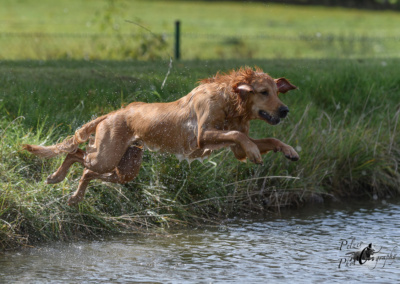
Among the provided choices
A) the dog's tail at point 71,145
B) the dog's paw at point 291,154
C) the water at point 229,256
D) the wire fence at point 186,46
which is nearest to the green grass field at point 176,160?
the water at point 229,256

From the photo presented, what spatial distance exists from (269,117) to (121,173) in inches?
76.1

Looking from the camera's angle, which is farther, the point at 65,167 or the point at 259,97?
the point at 65,167

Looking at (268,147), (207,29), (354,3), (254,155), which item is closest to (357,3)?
(354,3)

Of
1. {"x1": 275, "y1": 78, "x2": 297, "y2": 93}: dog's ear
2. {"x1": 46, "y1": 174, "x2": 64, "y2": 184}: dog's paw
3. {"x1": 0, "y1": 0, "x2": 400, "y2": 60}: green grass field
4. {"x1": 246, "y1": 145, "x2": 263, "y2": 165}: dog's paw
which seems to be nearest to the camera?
{"x1": 246, "y1": 145, "x2": 263, "y2": 165}: dog's paw

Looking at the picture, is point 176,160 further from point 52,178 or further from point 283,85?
point 283,85

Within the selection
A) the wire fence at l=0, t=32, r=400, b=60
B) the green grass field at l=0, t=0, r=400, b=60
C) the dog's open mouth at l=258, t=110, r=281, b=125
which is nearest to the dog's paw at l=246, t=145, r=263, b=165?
the dog's open mouth at l=258, t=110, r=281, b=125

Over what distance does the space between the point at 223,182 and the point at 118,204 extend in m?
1.40

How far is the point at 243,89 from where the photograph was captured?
6.81m

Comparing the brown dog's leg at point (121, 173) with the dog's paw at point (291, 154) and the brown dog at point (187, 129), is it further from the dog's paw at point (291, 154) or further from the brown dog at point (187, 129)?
the dog's paw at point (291, 154)

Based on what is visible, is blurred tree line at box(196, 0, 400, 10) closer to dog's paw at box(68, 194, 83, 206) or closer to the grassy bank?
the grassy bank

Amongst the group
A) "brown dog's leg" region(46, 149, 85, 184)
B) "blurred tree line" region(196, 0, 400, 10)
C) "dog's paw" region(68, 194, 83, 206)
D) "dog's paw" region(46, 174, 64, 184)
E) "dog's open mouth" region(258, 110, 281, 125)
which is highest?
"blurred tree line" region(196, 0, 400, 10)

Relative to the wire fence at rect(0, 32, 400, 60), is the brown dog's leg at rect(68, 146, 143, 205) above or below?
below

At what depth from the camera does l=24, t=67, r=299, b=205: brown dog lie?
22.4ft

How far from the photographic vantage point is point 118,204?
8.58 meters
